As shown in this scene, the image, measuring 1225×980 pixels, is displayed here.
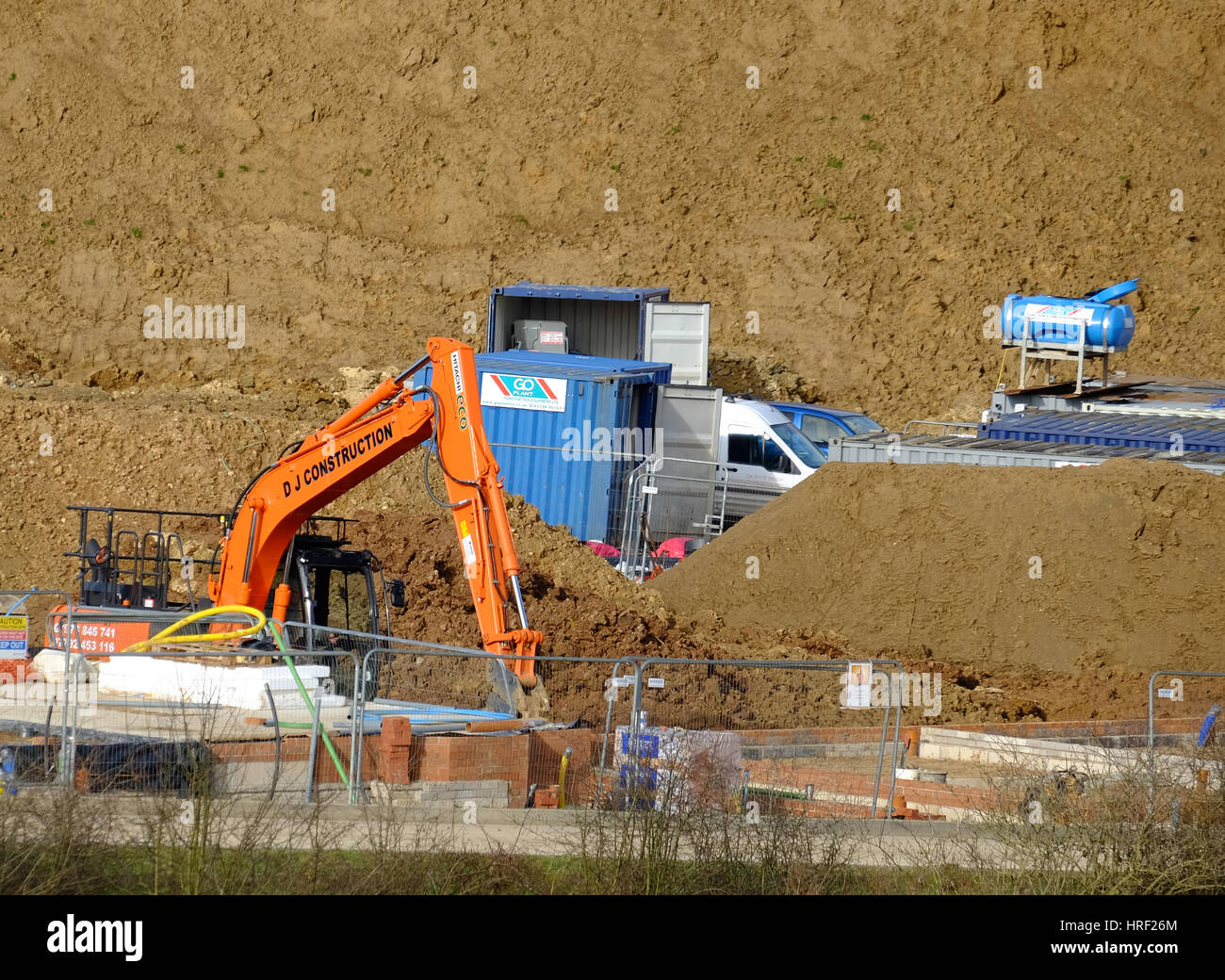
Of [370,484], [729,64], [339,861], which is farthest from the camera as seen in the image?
[729,64]

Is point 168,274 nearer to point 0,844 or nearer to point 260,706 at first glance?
point 260,706

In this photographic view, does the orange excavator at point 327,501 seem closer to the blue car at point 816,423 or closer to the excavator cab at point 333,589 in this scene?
the excavator cab at point 333,589

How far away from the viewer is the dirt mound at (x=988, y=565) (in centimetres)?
1702

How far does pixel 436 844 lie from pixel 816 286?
28245 mm

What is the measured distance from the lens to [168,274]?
33.8m

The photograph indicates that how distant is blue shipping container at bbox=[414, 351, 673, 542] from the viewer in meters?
21.2

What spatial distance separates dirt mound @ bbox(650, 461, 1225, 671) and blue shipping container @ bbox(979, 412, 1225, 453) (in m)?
3.75

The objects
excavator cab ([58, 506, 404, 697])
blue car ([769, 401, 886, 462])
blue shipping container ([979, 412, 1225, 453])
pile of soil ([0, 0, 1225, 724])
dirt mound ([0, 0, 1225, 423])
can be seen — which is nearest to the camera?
excavator cab ([58, 506, 404, 697])

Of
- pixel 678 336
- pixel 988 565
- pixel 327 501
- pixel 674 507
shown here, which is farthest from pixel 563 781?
pixel 678 336

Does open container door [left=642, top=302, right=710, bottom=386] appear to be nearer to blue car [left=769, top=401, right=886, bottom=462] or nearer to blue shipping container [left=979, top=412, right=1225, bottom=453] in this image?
blue car [left=769, top=401, right=886, bottom=462]

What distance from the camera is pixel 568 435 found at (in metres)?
21.4

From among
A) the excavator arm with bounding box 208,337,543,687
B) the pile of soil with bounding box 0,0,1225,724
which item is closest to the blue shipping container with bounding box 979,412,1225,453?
the pile of soil with bounding box 0,0,1225,724

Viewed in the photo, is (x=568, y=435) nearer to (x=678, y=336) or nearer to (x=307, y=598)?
(x=678, y=336)

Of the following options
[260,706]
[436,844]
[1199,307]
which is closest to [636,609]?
[260,706]
